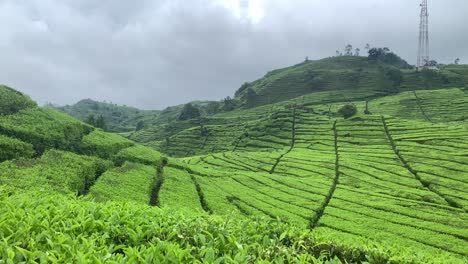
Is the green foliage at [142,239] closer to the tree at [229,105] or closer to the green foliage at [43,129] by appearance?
the green foliage at [43,129]

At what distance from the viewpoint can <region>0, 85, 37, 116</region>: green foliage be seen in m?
41.4

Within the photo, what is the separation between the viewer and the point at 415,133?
84.2 metres

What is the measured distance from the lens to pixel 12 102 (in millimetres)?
42875

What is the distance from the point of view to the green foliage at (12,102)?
41372 millimetres

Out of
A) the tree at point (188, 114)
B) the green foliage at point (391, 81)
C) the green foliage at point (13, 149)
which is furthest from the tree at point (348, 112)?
the green foliage at point (13, 149)

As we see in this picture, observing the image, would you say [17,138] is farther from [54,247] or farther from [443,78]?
[443,78]

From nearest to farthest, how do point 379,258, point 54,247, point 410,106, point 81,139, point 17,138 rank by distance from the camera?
point 54,247 → point 379,258 → point 17,138 → point 81,139 → point 410,106

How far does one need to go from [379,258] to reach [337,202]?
3562cm

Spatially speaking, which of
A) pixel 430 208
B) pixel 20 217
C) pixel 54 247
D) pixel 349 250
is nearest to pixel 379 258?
pixel 349 250

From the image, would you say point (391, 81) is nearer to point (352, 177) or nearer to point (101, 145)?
point (352, 177)

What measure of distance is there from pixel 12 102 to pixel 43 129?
20.3 feet

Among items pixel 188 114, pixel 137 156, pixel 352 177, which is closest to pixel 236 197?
pixel 137 156

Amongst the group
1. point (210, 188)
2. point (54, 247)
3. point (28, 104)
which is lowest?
point (210, 188)

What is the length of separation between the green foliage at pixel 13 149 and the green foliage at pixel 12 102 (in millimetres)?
6121
